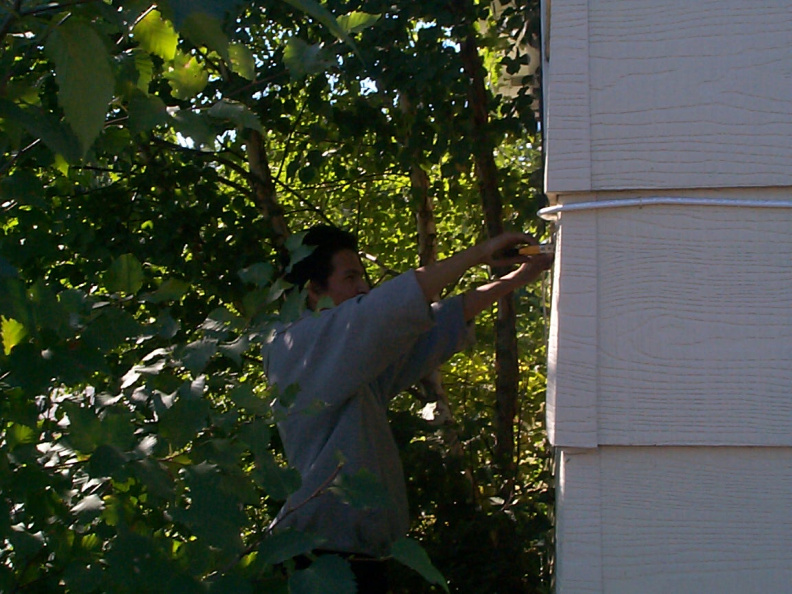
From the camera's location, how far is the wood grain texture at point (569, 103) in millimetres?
1210

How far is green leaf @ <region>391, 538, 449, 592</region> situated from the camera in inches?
41.7

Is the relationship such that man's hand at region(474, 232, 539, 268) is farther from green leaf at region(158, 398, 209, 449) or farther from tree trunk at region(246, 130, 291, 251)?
tree trunk at region(246, 130, 291, 251)

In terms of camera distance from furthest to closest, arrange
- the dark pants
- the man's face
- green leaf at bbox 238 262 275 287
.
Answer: the man's face → the dark pants → green leaf at bbox 238 262 275 287

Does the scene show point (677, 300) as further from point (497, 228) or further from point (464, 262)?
point (497, 228)

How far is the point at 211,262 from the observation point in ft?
11.9

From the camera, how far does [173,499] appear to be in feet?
3.73

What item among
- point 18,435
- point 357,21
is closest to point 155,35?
point 357,21

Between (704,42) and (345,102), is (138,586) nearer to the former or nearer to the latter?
(704,42)

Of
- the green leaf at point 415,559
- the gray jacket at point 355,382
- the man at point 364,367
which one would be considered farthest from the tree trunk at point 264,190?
the green leaf at point 415,559

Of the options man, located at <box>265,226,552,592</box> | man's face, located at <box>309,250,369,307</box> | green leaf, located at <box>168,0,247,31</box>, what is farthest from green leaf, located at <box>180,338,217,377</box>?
man's face, located at <box>309,250,369,307</box>

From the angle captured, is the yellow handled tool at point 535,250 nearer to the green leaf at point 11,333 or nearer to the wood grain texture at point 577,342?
the wood grain texture at point 577,342

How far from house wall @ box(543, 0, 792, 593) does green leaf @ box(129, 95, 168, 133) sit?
1.68ft

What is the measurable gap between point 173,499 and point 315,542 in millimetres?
186

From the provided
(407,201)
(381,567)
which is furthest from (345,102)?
(381,567)
